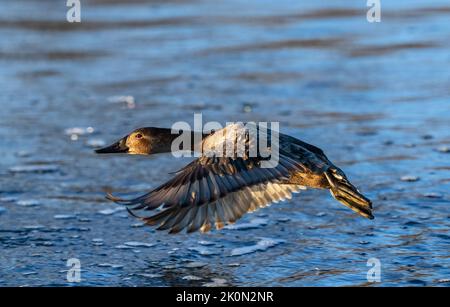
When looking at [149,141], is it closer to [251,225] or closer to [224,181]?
[251,225]

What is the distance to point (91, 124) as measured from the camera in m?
8.98

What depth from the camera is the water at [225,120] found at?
566cm

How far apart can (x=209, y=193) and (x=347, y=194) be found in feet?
3.51

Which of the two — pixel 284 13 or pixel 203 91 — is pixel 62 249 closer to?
pixel 203 91

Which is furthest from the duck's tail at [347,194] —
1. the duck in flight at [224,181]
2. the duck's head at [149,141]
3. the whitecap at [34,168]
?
the whitecap at [34,168]

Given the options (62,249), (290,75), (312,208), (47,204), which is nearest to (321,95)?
(290,75)

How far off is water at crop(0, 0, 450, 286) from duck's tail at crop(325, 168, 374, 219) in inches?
13.1

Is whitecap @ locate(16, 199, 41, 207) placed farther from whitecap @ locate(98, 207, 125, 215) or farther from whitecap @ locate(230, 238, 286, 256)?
whitecap @ locate(230, 238, 286, 256)

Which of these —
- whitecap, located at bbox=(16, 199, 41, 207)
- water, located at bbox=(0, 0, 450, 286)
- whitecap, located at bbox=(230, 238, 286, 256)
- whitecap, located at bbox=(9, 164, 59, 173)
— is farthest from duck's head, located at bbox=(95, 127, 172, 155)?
whitecap, located at bbox=(9, 164, 59, 173)

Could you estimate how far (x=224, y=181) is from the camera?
5.06m

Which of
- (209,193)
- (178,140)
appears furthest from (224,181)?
(178,140)

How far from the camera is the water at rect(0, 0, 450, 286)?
566 centimetres

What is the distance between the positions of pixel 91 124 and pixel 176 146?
10.2 ft
